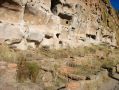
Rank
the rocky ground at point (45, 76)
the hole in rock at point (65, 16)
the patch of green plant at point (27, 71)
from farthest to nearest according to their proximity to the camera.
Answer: the hole in rock at point (65, 16)
the patch of green plant at point (27, 71)
the rocky ground at point (45, 76)

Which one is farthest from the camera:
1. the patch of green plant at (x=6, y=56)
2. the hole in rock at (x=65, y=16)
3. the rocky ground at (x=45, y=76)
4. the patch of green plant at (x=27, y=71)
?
the hole in rock at (x=65, y=16)

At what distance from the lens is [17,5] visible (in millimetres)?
9820

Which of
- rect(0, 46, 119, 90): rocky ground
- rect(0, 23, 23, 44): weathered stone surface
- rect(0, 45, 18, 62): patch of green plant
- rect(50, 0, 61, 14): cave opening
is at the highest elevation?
rect(50, 0, 61, 14): cave opening

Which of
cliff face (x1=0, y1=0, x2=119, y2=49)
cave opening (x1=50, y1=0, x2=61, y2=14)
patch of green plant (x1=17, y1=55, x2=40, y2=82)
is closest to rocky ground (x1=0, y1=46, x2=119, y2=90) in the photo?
patch of green plant (x1=17, y1=55, x2=40, y2=82)

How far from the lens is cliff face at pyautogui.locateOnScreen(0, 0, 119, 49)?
31.1 ft

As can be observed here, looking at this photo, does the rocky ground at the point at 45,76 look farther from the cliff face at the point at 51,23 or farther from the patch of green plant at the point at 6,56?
the cliff face at the point at 51,23

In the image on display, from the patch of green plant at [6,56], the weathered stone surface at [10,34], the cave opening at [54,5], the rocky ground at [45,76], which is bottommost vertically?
the rocky ground at [45,76]

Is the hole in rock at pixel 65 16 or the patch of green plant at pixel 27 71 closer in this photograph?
the patch of green plant at pixel 27 71

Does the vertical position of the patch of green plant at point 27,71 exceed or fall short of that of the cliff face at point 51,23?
it falls short

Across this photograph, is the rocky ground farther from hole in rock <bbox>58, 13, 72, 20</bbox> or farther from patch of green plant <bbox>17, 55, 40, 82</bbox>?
hole in rock <bbox>58, 13, 72, 20</bbox>

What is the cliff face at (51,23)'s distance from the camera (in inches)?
373

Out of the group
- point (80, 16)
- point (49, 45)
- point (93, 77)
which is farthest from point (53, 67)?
point (80, 16)

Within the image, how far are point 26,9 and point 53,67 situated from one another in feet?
11.6

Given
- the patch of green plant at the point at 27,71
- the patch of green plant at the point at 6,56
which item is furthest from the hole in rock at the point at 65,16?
the patch of green plant at the point at 27,71
